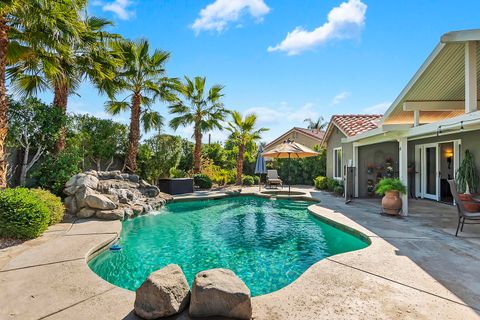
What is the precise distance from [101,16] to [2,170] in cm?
663

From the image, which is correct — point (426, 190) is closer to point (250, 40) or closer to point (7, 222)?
point (250, 40)

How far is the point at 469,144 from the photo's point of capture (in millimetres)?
9219

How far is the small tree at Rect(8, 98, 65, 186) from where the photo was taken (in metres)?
8.70

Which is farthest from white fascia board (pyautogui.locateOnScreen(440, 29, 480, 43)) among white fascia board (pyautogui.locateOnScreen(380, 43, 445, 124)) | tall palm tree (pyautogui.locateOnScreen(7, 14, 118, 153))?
tall palm tree (pyautogui.locateOnScreen(7, 14, 118, 153))

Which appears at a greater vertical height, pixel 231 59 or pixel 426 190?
pixel 231 59

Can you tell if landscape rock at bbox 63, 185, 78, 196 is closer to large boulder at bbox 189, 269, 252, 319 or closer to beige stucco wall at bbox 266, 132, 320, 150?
large boulder at bbox 189, 269, 252, 319

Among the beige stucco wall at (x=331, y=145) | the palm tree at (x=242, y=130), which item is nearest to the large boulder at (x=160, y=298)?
the beige stucco wall at (x=331, y=145)

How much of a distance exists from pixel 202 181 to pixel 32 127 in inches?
375

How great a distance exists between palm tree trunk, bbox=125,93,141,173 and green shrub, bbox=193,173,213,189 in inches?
165

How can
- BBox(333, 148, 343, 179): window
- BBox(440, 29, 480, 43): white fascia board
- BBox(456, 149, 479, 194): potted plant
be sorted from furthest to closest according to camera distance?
BBox(333, 148, 343, 179): window, BBox(456, 149, 479, 194): potted plant, BBox(440, 29, 480, 43): white fascia board

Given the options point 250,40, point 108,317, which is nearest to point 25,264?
point 108,317

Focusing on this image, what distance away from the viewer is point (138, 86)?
43.8 ft

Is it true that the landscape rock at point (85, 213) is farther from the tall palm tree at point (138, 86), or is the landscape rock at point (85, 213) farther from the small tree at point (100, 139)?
the small tree at point (100, 139)

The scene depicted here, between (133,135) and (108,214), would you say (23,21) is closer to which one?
(108,214)
